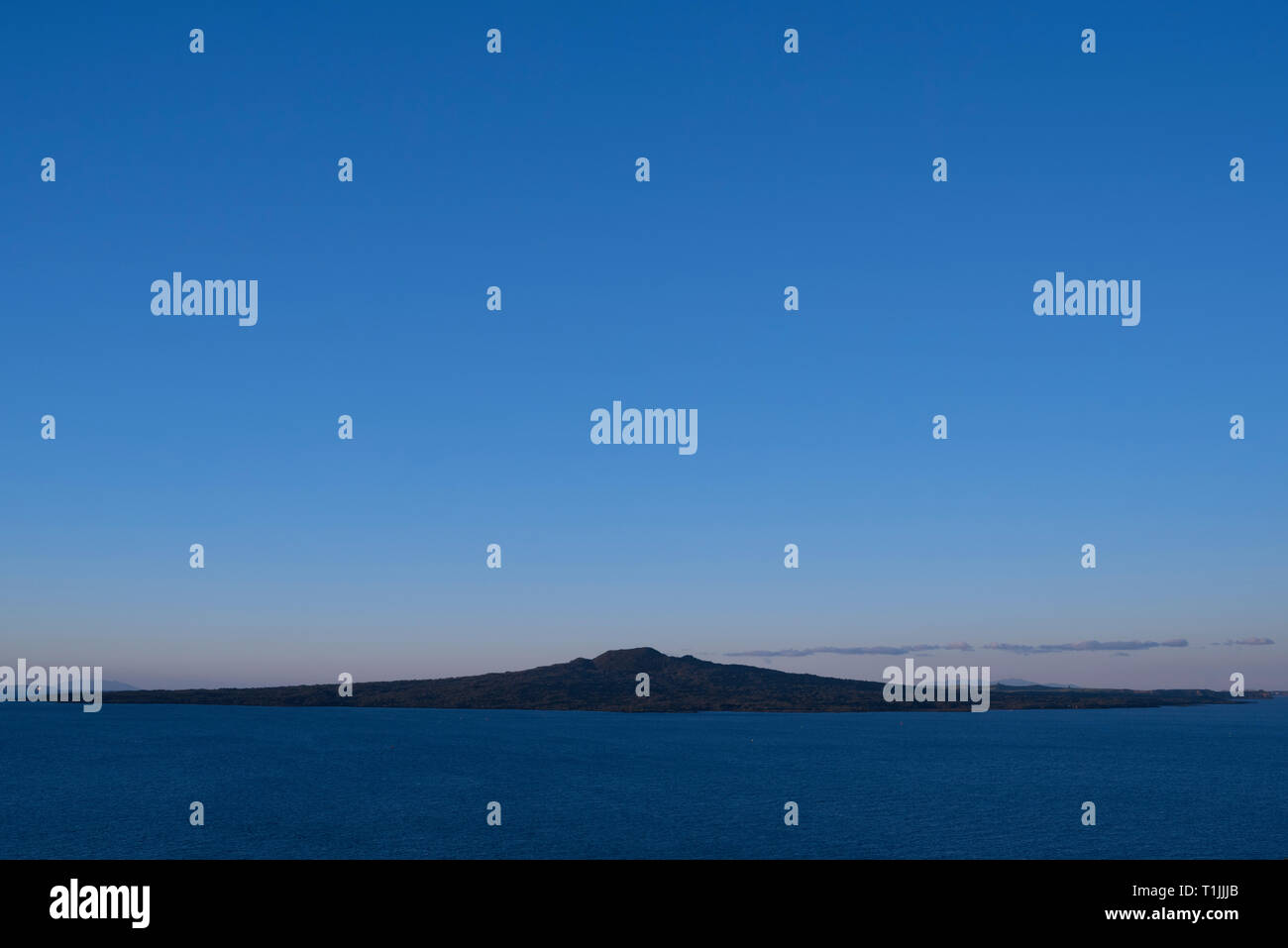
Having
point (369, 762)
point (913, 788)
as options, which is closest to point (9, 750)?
point (369, 762)

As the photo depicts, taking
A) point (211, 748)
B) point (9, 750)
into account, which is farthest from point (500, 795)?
point (9, 750)
